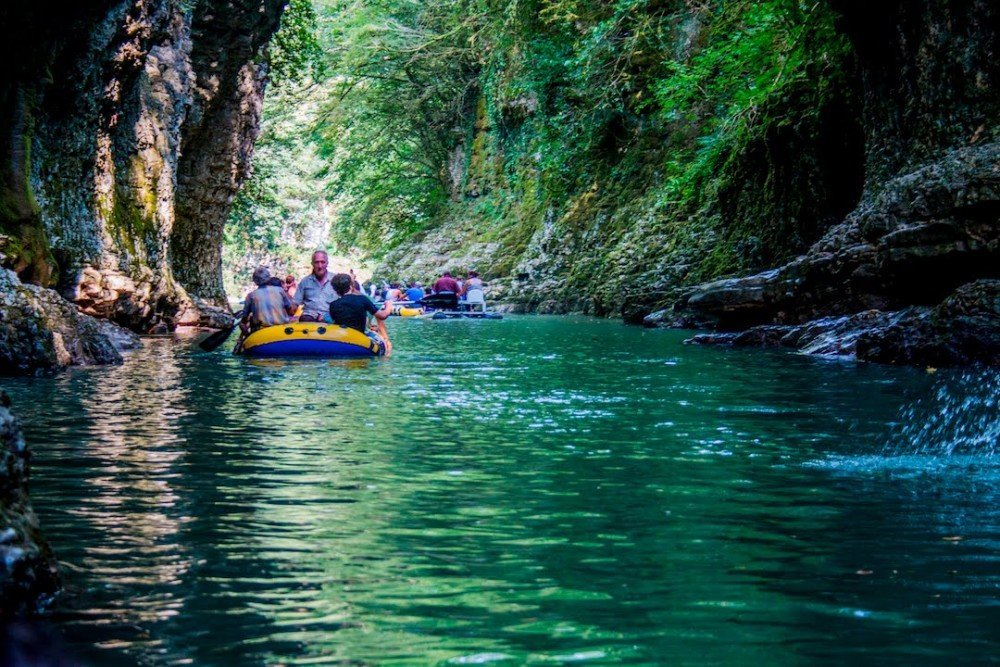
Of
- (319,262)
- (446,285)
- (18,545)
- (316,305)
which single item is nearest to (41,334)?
(319,262)

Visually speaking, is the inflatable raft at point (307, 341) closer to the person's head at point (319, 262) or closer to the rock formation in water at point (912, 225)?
the person's head at point (319, 262)

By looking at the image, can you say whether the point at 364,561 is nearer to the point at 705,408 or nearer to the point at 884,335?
the point at 705,408

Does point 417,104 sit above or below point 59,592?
above

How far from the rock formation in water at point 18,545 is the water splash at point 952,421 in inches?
215

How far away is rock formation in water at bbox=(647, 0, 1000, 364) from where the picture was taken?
50.0 ft

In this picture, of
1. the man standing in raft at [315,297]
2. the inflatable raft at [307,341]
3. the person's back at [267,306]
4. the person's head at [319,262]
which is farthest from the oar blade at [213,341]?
the person's head at [319,262]

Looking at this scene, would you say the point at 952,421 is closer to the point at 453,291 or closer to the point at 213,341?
the point at 213,341

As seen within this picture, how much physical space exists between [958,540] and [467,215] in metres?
49.5

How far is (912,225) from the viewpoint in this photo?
54.5 feet

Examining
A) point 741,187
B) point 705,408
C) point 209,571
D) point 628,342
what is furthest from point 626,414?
point 741,187

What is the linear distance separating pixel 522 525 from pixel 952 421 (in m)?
5.07

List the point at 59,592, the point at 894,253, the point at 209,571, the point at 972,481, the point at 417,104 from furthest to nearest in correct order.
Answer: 1. the point at 417,104
2. the point at 894,253
3. the point at 972,481
4. the point at 209,571
5. the point at 59,592

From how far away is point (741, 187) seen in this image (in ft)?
Result: 92.6

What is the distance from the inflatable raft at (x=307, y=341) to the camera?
17.1 metres
